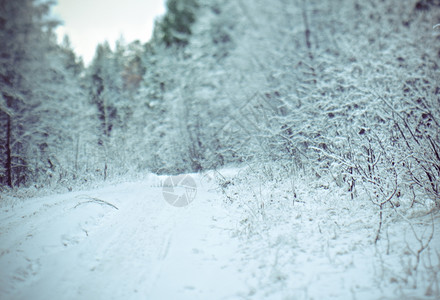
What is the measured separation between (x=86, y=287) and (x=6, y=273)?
1480 millimetres

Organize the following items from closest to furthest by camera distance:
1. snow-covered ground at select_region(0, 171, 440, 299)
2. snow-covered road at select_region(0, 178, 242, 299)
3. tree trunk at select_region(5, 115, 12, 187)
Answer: snow-covered ground at select_region(0, 171, 440, 299) → snow-covered road at select_region(0, 178, 242, 299) → tree trunk at select_region(5, 115, 12, 187)

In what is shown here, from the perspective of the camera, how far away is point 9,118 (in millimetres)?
13312

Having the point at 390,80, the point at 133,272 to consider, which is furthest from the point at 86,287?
the point at 390,80

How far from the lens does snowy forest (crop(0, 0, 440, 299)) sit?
15.1 feet

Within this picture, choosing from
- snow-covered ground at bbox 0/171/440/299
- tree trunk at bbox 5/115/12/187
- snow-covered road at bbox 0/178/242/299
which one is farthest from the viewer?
tree trunk at bbox 5/115/12/187

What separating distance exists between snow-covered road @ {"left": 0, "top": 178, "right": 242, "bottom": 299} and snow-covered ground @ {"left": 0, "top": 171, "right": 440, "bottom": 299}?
18 millimetres

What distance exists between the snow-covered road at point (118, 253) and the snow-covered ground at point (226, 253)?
2 centimetres

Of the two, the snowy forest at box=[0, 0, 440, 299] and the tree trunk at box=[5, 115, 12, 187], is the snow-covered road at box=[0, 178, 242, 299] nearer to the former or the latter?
the snowy forest at box=[0, 0, 440, 299]

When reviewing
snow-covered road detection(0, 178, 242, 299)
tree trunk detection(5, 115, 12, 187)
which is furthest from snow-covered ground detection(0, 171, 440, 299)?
tree trunk detection(5, 115, 12, 187)

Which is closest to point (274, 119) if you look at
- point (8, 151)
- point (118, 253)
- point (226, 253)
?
point (226, 253)

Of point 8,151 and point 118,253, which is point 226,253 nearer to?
point 118,253

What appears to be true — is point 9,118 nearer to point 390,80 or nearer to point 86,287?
point 86,287

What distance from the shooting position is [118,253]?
451 cm

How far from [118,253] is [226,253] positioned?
1.93m
